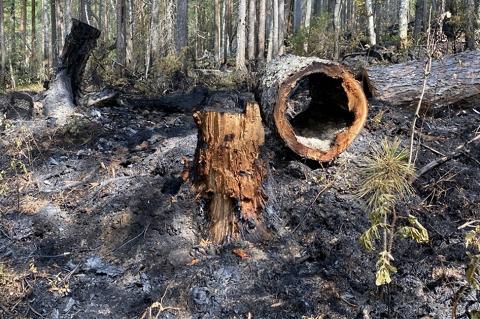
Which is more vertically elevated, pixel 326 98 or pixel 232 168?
pixel 326 98

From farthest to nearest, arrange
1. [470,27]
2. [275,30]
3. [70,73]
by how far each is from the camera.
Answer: [275,30] < [470,27] < [70,73]

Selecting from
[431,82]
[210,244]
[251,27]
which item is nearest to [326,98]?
[431,82]

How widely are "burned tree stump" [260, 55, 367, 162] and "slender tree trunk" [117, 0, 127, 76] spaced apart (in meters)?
7.37

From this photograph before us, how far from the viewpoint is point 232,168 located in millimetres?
3928

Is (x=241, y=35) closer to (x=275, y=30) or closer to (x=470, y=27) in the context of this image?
(x=275, y=30)

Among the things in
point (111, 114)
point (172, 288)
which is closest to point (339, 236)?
point (172, 288)

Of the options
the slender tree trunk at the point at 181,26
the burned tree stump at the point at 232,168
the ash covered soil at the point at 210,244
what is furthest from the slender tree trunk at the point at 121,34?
the burned tree stump at the point at 232,168

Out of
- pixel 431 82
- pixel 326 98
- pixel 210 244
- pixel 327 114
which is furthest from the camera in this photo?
pixel 431 82

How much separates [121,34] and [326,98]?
8376mm

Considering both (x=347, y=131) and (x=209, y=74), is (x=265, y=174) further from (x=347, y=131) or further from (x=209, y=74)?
(x=209, y=74)

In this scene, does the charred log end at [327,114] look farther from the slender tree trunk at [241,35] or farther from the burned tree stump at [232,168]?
the slender tree trunk at [241,35]

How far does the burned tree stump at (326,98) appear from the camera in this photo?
463 centimetres

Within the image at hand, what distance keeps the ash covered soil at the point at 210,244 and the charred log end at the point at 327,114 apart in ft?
0.73

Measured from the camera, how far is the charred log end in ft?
15.2
